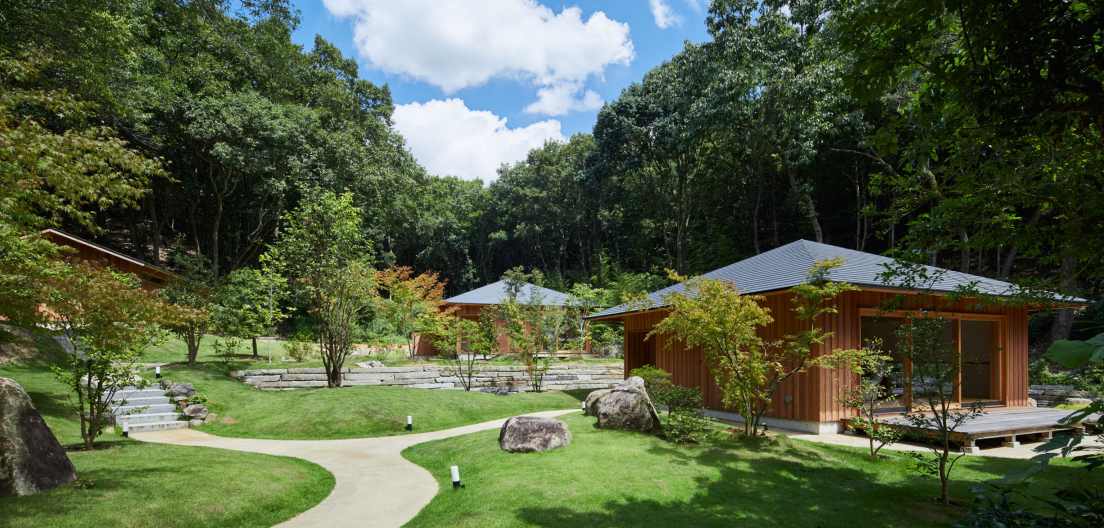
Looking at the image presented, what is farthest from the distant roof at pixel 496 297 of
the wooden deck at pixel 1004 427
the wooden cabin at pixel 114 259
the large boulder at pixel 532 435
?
the wooden deck at pixel 1004 427

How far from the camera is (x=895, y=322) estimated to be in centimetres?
1403

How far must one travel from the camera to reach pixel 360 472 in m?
7.26

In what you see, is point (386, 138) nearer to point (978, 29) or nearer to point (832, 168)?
point (832, 168)

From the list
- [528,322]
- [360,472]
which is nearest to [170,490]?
[360,472]

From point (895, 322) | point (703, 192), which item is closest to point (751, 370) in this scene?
point (895, 322)

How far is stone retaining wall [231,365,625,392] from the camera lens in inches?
557

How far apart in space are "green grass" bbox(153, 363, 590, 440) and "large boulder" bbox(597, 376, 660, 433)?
401 centimetres

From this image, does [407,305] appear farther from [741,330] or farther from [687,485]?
[687,485]

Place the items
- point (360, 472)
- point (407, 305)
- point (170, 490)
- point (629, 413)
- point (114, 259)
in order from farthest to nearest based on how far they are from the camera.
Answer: point (407, 305), point (114, 259), point (629, 413), point (360, 472), point (170, 490)

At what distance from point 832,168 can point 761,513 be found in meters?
21.5

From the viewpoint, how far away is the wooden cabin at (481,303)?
23891 mm

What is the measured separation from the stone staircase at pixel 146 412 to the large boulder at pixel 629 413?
8.29 meters

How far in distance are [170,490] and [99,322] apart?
2.88 m

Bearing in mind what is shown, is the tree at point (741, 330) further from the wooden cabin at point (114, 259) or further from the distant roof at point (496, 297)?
the wooden cabin at point (114, 259)
